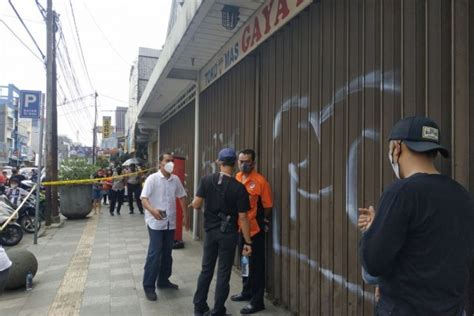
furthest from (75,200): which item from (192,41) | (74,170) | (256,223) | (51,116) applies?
(256,223)

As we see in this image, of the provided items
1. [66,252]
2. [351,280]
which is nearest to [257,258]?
[351,280]

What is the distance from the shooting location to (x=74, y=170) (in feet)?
41.3

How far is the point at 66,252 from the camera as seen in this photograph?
A: 25.3 ft

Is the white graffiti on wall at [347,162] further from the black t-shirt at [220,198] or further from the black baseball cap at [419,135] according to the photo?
the black baseball cap at [419,135]

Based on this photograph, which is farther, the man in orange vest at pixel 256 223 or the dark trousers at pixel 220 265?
the man in orange vest at pixel 256 223

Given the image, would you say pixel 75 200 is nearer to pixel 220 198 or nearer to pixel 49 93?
pixel 49 93

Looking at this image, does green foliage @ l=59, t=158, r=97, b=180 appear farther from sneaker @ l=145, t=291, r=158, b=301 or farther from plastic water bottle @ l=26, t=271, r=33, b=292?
sneaker @ l=145, t=291, r=158, b=301

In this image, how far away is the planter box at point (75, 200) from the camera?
40.0 ft

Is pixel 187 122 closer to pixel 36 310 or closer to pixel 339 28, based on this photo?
pixel 36 310

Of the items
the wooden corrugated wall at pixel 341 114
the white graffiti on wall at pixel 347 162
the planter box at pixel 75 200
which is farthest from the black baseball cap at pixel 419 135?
the planter box at pixel 75 200

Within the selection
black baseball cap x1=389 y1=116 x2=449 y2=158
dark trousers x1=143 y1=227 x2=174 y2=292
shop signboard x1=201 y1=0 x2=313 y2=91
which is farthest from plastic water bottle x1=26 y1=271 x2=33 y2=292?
black baseball cap x1=389 y1=116 x2=449 y2=158

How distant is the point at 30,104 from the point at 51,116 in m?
2.97

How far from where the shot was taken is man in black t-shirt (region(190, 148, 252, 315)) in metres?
4.12

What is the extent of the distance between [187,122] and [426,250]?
8.92 m
